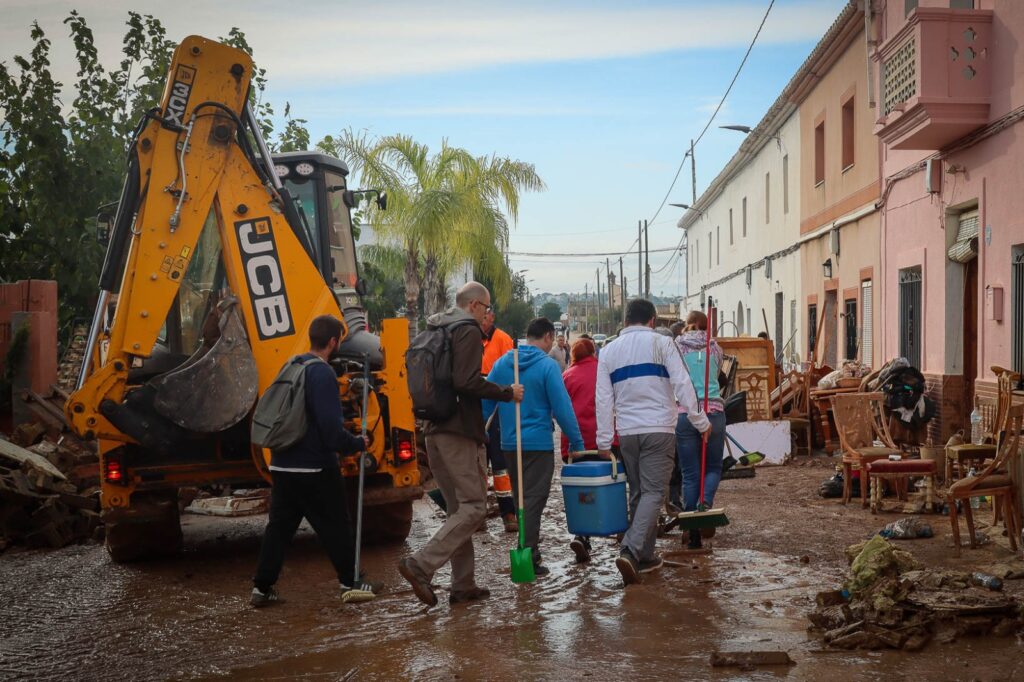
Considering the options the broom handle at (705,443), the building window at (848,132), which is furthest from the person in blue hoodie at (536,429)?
the building window at (848,132)

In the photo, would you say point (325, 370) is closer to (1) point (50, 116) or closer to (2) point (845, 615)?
(2) point (845, 615)

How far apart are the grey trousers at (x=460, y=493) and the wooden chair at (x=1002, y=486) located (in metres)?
3.53

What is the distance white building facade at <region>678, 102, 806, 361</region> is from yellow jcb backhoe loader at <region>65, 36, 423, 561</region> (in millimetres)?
16168

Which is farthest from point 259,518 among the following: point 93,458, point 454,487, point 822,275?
point 822,275

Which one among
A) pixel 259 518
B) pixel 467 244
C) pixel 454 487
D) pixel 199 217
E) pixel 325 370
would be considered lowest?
pixel 259 518

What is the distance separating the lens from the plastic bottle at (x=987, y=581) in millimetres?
6570

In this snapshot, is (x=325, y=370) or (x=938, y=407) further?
(x=938, y=407)

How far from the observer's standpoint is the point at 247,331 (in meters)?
8.30

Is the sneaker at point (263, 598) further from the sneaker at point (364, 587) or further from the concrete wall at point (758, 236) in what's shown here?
the concrete wall at point (758, 236)

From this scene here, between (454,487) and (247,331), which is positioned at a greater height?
(247,331)

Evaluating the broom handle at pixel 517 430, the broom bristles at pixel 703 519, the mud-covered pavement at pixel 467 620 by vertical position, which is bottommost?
the mud-covered pavement at pixel 467 620

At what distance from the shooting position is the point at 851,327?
19.4 metres

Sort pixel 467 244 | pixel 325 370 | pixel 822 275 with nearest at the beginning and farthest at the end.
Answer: pixel 325 370, pixel 822 275, pixel 467 244

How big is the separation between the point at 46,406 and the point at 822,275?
1457 cm
